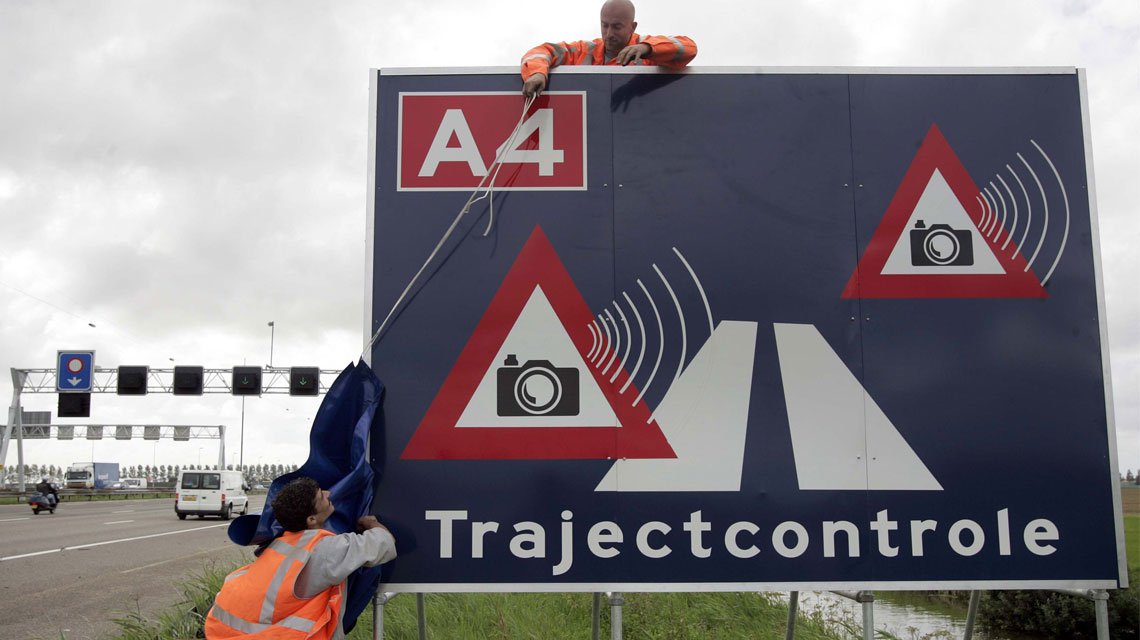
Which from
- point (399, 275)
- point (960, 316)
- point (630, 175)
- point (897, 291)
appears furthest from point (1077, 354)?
point (399, 275)

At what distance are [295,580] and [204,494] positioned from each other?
3153cm

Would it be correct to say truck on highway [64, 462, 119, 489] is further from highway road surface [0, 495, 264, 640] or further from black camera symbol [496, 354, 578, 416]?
black camera symbol [496, 354, 578, 416]

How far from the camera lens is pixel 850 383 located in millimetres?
4031

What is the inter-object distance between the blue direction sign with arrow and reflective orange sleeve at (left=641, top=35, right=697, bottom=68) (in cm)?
3160

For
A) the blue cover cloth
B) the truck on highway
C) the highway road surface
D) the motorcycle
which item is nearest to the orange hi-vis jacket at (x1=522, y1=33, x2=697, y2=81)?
the blue cover cloth

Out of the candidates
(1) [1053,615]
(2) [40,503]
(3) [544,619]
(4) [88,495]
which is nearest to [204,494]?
(2) [40,503]

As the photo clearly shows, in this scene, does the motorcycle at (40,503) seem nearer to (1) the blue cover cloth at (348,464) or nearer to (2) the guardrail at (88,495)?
(2) the guardrail at (88,495)

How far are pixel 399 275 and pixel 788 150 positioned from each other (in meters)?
1.82

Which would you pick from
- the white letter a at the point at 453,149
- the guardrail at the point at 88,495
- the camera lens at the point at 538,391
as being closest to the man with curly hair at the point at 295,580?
the camera lens at the point at 538,391

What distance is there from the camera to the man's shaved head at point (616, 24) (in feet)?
14.6

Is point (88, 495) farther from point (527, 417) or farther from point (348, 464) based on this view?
point (527, 417)

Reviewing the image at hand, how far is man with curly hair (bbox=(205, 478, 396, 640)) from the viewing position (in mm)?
3455

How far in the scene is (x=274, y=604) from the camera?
345 centimetres

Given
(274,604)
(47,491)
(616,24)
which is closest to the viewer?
(274,604)
